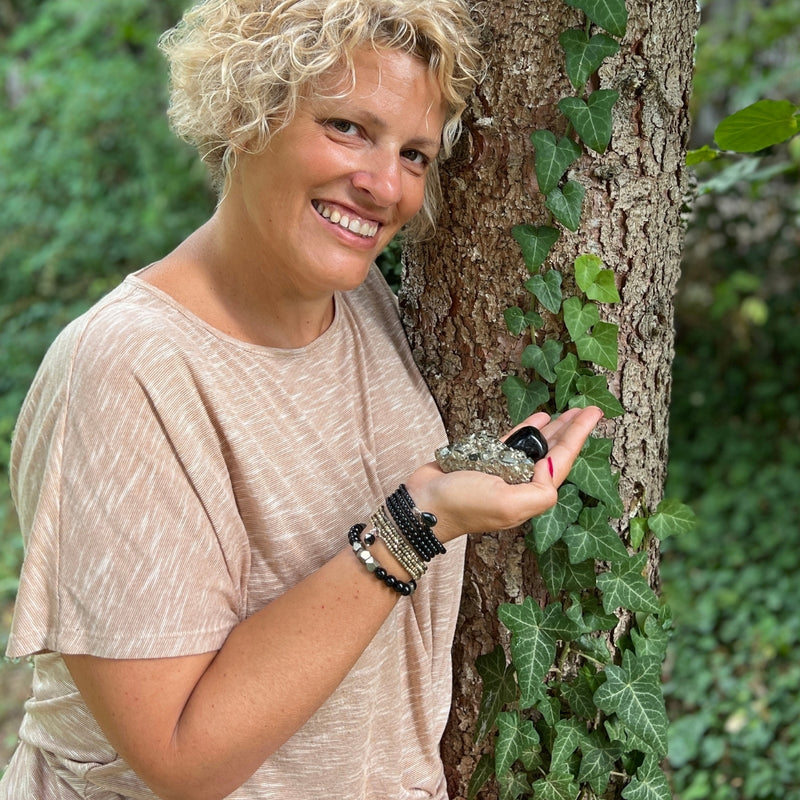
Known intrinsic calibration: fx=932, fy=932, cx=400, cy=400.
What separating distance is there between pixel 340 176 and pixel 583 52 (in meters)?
0.44

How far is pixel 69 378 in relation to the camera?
1.28m

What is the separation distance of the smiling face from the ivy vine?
0.23 m

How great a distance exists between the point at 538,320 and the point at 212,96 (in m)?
0.63

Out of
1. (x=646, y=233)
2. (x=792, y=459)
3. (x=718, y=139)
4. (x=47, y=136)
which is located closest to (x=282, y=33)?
(x=646, y=233)

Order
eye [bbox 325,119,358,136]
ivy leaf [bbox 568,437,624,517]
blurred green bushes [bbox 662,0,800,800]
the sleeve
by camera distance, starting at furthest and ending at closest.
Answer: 1. blurred green bushes [bbox 662,0,800,800]
2. ivy leaf [bbox 568,437,624,517]
3. eye [bbox 325,119,358,136]
4. the sleeve

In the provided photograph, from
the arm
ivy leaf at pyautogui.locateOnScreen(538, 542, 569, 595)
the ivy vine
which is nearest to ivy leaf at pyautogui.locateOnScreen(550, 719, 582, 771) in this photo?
the ivy vine

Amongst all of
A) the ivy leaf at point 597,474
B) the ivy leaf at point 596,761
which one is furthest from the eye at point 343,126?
the ivy leaf at point 596,761

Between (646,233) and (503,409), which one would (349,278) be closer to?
(503,409)

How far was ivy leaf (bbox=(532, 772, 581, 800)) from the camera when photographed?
165cm

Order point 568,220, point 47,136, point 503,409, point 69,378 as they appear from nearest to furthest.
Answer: point 69,378 < point 568,220 < point 503,409 < point 47,136

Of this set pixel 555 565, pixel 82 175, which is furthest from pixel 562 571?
pixel 82 175

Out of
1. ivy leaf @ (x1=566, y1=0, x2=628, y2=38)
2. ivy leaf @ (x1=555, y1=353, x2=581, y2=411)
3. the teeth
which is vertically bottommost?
ivy leaf @ (x1=555, y1=353, x2=581, y2=411)

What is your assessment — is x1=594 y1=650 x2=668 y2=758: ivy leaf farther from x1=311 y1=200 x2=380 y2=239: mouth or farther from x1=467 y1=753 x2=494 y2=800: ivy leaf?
x1=311 y1=200 x2=380 y2=239: mouth

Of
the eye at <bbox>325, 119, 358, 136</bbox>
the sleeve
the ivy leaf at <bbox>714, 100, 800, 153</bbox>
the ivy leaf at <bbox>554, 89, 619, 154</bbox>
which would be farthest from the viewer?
the ivy leaf at <bbox>714, 100, 800, 153</bbox>
